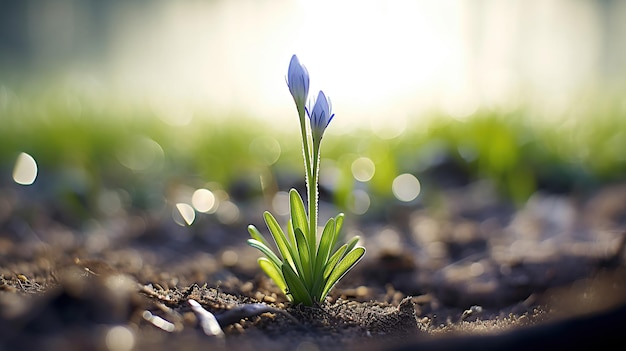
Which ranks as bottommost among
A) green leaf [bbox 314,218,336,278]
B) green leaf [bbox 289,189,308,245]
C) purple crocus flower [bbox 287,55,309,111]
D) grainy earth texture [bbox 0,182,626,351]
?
grainy earth texture [bbox 0,182,626,351]

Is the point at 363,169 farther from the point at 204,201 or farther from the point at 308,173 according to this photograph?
the point at 308,173

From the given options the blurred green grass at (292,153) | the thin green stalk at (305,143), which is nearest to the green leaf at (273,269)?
the thin green stalk at (305,143)

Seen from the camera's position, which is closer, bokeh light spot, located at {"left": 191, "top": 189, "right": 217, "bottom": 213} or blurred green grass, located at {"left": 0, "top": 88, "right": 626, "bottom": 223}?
bokeh light spot, located at {"left": 191, "top": 189, "right": 217, "bottom": 213}

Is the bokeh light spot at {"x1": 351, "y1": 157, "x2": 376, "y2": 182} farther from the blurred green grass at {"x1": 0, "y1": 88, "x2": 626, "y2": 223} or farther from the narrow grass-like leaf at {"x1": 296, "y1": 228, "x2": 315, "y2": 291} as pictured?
the narrow grass-like leaf at {"x1": 296, "y1": 228, "x2": 315, "y2": 291}

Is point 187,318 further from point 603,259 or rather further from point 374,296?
point 603,259

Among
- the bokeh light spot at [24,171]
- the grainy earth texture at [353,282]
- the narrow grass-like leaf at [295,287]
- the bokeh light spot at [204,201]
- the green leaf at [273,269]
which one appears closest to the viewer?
the grainy earth texture at [353,282]

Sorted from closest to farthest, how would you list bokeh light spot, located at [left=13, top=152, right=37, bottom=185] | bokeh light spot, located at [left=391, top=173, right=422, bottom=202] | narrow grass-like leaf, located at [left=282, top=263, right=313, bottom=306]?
1. narrow grass-like leaf, located at [left=282, top=263, right=313, bottom=306]
2. bokeh light spot, located at [left=391, top=173, right=422, bottom=202]
3. bokeh light spot, located at [left=13, top=152, right=37, bottom=185]

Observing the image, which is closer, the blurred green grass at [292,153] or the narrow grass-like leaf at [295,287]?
the narrow grass-like leaf at [295,287]

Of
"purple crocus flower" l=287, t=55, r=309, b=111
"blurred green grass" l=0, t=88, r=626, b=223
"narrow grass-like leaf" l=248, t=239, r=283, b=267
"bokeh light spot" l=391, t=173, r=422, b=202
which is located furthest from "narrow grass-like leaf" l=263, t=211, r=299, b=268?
"bokeh light spot" l=391, t=173, r=422, b=202

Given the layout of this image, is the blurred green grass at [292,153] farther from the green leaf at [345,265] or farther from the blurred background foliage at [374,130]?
the green leaf at [345,265]
